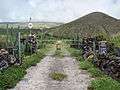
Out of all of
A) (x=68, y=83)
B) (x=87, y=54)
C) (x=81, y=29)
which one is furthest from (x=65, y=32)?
(x=68, y=83)

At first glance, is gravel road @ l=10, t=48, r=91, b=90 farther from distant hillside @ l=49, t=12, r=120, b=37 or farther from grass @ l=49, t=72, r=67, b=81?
distant hillside @ l=49, t=12, r=120, b=37

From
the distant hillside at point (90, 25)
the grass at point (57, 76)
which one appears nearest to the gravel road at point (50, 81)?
the grass at point (57, 76)

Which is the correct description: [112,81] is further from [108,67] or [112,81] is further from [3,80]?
[3,80]

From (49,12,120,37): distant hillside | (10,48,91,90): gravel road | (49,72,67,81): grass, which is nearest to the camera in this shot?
(10,48,91,90): gravel road

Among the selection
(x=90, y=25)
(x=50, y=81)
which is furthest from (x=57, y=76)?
(x=90, y=25)

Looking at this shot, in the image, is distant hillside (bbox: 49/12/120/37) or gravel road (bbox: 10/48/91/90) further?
distant hillside (bbox: 49/12/120/37)

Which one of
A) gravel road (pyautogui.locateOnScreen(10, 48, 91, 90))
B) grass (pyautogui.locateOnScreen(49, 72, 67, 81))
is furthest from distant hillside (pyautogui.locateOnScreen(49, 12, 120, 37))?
grass (pyautogui.locateOnScreen(49, 72, 67, 81))

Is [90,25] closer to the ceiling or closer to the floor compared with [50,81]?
closer to the ceiling

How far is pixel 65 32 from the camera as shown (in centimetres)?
8931

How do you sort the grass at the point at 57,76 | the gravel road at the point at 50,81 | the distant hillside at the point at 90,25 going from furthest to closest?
the distant hillside at the point at 90,25 < the grass at the point at 57,76 < the gravel road at the point at 50,81

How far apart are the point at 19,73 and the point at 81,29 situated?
176ft

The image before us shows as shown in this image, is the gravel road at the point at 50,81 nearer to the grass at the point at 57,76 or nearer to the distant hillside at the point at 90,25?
the grass at the point at 57,76

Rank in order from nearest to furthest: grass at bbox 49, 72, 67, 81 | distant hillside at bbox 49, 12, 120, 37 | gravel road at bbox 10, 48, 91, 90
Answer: gravel road at bbox 10, 48, 91, 90, grass at bbox 49, 72, 67, 81, distant hillside at bbox 49, 12, 120, 37

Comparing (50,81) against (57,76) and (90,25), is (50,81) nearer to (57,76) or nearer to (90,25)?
(57,76)
